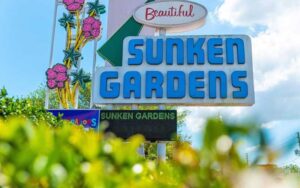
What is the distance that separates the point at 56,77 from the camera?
54.4ft

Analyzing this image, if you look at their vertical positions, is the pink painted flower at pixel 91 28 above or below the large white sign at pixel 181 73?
above

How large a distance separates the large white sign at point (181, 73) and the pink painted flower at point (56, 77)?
259 cm

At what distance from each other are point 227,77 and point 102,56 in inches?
201

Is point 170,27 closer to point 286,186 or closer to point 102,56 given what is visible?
point 102,56

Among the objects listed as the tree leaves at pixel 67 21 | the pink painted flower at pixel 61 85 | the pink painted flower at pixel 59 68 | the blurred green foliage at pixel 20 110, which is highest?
the tree leaves at pixel 67 21

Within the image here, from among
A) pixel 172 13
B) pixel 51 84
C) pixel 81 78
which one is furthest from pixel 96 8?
pixel 172 13

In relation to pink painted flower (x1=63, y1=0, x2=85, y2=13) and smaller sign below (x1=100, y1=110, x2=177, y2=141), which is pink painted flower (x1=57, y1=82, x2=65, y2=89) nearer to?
pink painted flower (x1=63, y1=0, x2=85, y2=13)

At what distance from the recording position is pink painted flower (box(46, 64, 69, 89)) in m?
16.6

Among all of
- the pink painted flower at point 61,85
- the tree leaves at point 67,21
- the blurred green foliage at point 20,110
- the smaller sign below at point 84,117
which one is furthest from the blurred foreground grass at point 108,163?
the tree leaves at point 67,21

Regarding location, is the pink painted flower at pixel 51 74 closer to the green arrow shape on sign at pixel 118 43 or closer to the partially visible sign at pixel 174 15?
the green arrow shape on sign at pixel 118 43

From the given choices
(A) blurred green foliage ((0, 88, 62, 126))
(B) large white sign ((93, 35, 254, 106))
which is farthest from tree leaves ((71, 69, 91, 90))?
(A) blurred green foliage ((0, 88, 62, 126))

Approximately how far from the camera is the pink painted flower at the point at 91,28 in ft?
56.7

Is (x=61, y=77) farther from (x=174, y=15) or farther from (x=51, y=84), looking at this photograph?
(x=174, y=15)

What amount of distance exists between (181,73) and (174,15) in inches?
104
